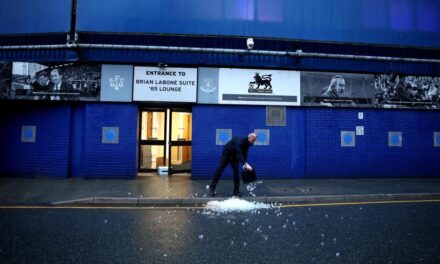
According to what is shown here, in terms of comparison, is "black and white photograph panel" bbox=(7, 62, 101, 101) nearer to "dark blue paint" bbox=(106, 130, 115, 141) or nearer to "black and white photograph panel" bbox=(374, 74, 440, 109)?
"dark blue paint" bbox=(106, 130, 115, 141)

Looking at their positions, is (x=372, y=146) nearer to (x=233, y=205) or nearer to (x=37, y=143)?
(x=233, y=205)

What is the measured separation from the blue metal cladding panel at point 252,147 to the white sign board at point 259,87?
1.10ft

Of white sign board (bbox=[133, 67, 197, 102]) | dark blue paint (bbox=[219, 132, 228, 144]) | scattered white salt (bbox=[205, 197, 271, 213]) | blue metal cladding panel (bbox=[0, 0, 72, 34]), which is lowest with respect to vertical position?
scattered white salt (bbox=[205, 197, 271, 213])

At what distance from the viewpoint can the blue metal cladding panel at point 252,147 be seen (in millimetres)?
11141

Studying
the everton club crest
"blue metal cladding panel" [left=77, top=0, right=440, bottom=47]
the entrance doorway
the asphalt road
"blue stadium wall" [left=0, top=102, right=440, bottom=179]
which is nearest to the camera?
the asphalt road

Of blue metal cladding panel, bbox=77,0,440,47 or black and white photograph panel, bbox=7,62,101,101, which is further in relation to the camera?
blue metal cladding panel, bbox=77,0,440,47

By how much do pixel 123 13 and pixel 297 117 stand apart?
7.40 m

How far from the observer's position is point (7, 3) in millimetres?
11742

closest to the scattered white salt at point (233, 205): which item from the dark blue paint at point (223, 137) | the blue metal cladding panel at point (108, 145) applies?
the dark blue paint at point (223, 137)

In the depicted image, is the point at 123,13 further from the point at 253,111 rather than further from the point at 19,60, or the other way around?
the point at 253,111

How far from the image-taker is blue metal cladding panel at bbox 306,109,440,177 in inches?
459

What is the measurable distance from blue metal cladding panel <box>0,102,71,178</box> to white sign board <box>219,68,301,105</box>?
573cm

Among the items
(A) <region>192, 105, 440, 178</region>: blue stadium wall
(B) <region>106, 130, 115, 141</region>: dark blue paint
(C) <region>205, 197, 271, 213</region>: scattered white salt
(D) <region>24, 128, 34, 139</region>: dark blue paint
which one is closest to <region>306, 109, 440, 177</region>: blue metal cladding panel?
(A) <region>192, 105, 440, 178</region>: blue stadium wall

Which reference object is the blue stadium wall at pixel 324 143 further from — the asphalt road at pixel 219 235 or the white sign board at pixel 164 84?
the asphalt road at pixel 219 235
